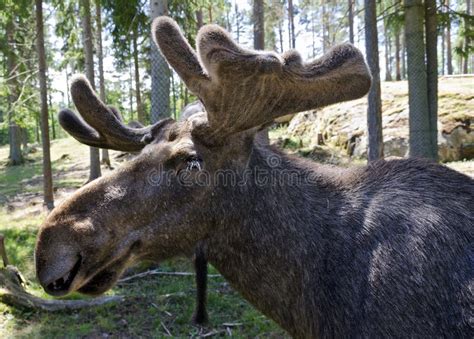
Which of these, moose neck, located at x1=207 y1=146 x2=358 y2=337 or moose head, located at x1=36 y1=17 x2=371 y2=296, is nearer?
moose head, located at x1=36 y1=17 x2=371 y2=296

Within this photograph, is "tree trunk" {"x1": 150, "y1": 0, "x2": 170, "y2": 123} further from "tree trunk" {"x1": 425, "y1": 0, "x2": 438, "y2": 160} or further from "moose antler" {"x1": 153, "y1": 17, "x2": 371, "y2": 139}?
"moose antler" {"x1": 153, "y1": 17, "x2": 371, "y2": 139}

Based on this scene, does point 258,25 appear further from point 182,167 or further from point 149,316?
point 182,167

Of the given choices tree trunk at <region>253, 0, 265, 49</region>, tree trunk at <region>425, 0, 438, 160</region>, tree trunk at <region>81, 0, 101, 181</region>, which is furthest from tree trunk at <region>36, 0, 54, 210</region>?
tree trunk at <region>425, 0, 438, 160</region>

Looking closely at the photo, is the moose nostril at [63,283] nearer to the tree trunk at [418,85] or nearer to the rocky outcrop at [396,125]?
the tree trunk at [418,85]

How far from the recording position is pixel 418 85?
8906mm

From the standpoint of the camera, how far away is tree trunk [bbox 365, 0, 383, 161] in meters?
8.88

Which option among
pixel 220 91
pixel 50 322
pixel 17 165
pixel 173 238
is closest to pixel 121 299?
pixel 50 322

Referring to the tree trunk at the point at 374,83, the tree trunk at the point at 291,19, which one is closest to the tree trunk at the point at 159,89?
the tree trunk at the point at 374,83

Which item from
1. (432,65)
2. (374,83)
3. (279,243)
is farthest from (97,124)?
(432,65)

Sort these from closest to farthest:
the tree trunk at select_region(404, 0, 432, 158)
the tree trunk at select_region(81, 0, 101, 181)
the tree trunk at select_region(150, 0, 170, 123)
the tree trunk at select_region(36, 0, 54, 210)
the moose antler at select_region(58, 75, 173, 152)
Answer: the moose antler at select_region(58, 75, 173, 152), the tree trunk at select_region(150, 0, 170, 123), the tree trunk at select_region(404, 0, 432, 158), the tree trunk at select_region(36, 0, 54, 210), the tree trunk at select_region(81, 0, 101, 181)

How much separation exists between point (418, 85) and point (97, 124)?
24.6 ft

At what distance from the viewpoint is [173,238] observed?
2344mm

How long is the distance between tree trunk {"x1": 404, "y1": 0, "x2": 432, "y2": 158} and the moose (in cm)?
697

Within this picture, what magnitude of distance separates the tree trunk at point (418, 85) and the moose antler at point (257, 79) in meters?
7.17
